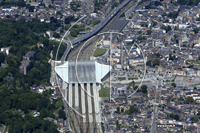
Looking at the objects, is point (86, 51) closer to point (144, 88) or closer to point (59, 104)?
point (144, 88)

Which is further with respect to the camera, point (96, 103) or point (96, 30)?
point (96, 30)

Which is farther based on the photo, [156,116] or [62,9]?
[62,9]

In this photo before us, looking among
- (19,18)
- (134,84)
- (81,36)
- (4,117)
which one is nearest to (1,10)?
(19,18)

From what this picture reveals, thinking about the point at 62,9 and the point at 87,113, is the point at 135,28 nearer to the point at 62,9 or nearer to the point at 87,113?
the point at 62,9

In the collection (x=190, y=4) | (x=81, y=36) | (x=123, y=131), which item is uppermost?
(x=190, y=4)

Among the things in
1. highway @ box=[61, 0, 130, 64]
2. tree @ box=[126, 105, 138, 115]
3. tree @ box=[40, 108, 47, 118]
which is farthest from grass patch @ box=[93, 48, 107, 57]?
tree @ box=[40, 108, 47, 118]

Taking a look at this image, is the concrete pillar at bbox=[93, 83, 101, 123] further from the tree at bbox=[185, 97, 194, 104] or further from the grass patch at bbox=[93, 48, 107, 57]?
the grass patch at bbox=[93, 48, 107, 57]

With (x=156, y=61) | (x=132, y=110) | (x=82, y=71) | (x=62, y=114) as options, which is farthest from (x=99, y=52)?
(x=62, y=114)
